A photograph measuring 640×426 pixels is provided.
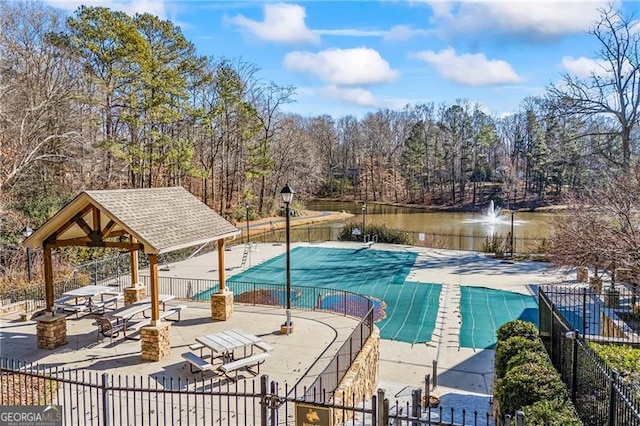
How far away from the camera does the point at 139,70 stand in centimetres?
2894

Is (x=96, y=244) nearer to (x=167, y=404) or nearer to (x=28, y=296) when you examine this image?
(x=167, y=404)

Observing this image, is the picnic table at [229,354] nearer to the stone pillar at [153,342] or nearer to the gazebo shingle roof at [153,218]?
the stone pillar at [153,342]

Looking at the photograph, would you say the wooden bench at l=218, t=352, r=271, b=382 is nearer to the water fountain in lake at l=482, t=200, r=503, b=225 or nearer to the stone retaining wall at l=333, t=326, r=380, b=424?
the stone retaining wall at l=333, t=326, r=380, b=424

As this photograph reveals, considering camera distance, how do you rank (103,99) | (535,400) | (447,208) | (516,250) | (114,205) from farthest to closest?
(447,208), (516,250), (103,99), (114,205), (535,400)

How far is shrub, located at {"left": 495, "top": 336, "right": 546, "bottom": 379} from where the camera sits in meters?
8.77

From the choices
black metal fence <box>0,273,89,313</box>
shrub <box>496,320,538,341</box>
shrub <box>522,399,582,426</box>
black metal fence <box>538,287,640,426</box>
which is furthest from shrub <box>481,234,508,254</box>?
shrub <box>522,399,582,426</box>

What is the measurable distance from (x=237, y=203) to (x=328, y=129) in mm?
33447

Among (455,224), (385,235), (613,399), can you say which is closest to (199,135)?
(385,235)

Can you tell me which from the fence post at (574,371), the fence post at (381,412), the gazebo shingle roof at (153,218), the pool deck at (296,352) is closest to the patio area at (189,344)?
the pool deck at (296,352)

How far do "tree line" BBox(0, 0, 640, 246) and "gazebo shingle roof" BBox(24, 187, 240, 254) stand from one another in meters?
10.6

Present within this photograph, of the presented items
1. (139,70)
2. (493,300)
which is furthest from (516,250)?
(139,70)

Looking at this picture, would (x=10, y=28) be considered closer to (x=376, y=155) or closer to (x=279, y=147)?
(x=279, y=147)

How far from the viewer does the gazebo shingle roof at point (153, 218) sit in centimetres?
969

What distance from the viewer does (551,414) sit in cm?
598
